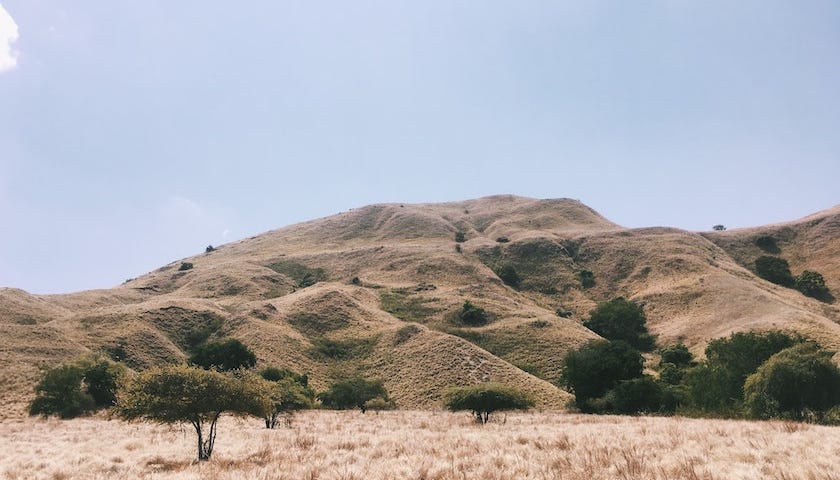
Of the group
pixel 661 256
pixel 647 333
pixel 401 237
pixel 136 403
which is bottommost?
pixel 647 333

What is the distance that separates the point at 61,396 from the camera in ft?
151

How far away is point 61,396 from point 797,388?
210 feet

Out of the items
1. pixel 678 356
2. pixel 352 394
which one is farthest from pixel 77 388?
pixel 678 356

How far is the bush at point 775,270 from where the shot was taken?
103 metres

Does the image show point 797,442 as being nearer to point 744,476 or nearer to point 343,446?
point 744,476

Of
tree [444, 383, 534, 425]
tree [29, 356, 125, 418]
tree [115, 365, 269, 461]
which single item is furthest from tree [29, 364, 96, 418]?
tree [444, 383, 534, 425]

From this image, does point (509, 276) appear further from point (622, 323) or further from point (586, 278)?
point (622, 323)

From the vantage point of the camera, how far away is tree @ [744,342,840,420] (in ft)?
104

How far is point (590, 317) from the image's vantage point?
9150cm

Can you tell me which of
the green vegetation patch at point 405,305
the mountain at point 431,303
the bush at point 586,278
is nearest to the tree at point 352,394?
the mountain at point 431,303

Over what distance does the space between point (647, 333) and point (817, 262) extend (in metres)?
58.4

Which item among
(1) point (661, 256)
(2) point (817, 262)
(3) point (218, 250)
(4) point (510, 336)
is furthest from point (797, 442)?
(3) point (218, 250)

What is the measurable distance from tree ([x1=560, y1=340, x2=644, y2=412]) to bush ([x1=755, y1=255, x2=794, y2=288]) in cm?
7643

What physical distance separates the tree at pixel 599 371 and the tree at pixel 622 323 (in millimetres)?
31409
